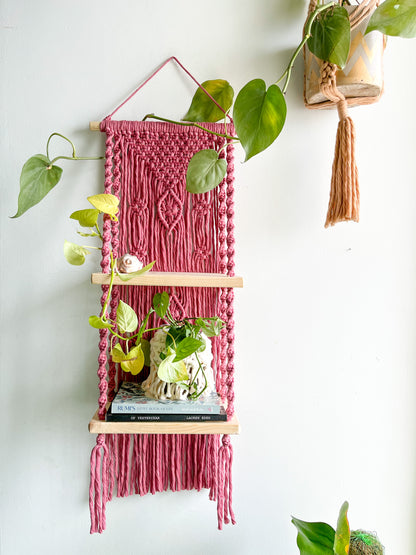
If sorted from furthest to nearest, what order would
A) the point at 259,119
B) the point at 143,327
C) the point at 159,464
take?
A: 1. the point at 159,464
2. the point at 143,327
3. the point at 259,119

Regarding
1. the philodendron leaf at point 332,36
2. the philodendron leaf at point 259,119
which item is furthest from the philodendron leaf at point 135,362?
the philodendron leaf at point 332,36

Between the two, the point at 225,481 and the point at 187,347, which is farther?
the point at 225,481

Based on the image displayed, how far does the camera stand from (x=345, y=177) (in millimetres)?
1072

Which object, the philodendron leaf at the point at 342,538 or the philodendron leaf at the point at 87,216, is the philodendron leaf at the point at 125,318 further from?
the philodendron leaf at the point at 342,538

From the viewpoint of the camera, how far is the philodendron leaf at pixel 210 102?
108 centimetres

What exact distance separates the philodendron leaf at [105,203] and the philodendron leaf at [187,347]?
0.99 feet

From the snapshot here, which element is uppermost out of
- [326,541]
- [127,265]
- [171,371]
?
[127,265]

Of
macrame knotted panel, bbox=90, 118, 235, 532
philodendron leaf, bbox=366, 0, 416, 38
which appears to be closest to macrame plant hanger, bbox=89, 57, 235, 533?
macrame knotted panel, bbox=90, 118, 235, 532

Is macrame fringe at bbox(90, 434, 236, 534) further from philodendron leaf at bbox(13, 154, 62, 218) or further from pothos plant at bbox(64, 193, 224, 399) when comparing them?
philodendron leaf at bbox(13, 154, 62, 218)

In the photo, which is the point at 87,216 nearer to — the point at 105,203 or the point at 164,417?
→ the point at 105,203

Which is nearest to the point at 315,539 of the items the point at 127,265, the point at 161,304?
the point at 161,304

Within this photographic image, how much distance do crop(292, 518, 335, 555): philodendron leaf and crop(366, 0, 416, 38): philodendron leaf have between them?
40.6 inches

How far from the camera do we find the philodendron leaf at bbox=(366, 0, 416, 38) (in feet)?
3.01

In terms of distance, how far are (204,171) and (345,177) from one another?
0.33m
